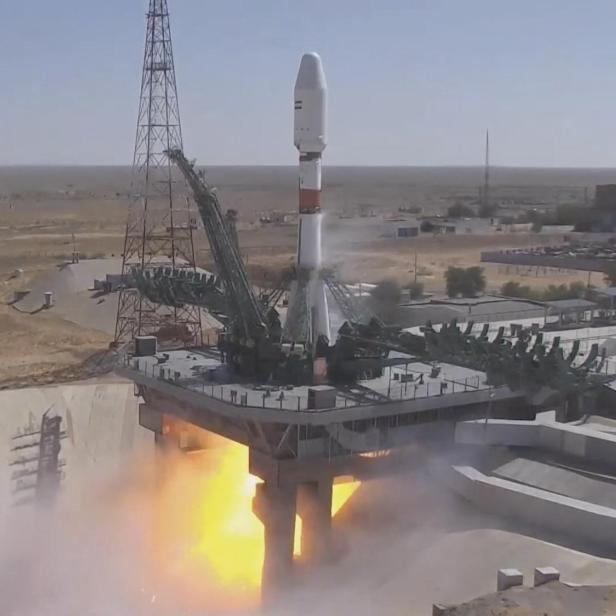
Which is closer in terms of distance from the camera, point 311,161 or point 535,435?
point 535,435

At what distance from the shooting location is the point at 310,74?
37.3 metres

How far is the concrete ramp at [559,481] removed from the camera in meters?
29.7

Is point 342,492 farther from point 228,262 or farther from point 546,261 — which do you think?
point 546,261

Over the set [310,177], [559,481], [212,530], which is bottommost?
[212,530]

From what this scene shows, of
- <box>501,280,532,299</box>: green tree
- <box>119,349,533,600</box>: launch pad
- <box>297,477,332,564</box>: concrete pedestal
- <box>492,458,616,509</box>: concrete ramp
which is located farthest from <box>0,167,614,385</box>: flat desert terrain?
<box>492,458,616,509</box>: concrete ramp

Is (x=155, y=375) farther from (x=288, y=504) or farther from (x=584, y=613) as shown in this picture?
(x=584, y=613)

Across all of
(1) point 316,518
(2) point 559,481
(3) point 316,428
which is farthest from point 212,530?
(2) point 559,481

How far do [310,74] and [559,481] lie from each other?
58.1 ft

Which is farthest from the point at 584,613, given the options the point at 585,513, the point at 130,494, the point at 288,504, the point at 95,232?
the point at 95,232

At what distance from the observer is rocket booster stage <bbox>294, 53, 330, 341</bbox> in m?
37.4

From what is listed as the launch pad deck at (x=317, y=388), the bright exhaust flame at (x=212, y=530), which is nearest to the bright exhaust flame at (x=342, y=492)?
the bright exhaust flame at (x=212, y=530)

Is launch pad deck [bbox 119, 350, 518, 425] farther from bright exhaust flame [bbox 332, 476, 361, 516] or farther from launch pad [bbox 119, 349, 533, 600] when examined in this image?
bright exhaust flame [bbox 332, 476, 361, 516]

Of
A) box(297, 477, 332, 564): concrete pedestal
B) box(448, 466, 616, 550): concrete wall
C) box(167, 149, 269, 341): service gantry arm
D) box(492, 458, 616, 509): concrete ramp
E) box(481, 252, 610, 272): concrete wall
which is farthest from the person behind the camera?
box(481, 252, 610, 272): concrete wall

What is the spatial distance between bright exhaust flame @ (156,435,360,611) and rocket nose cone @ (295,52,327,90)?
1495cm
